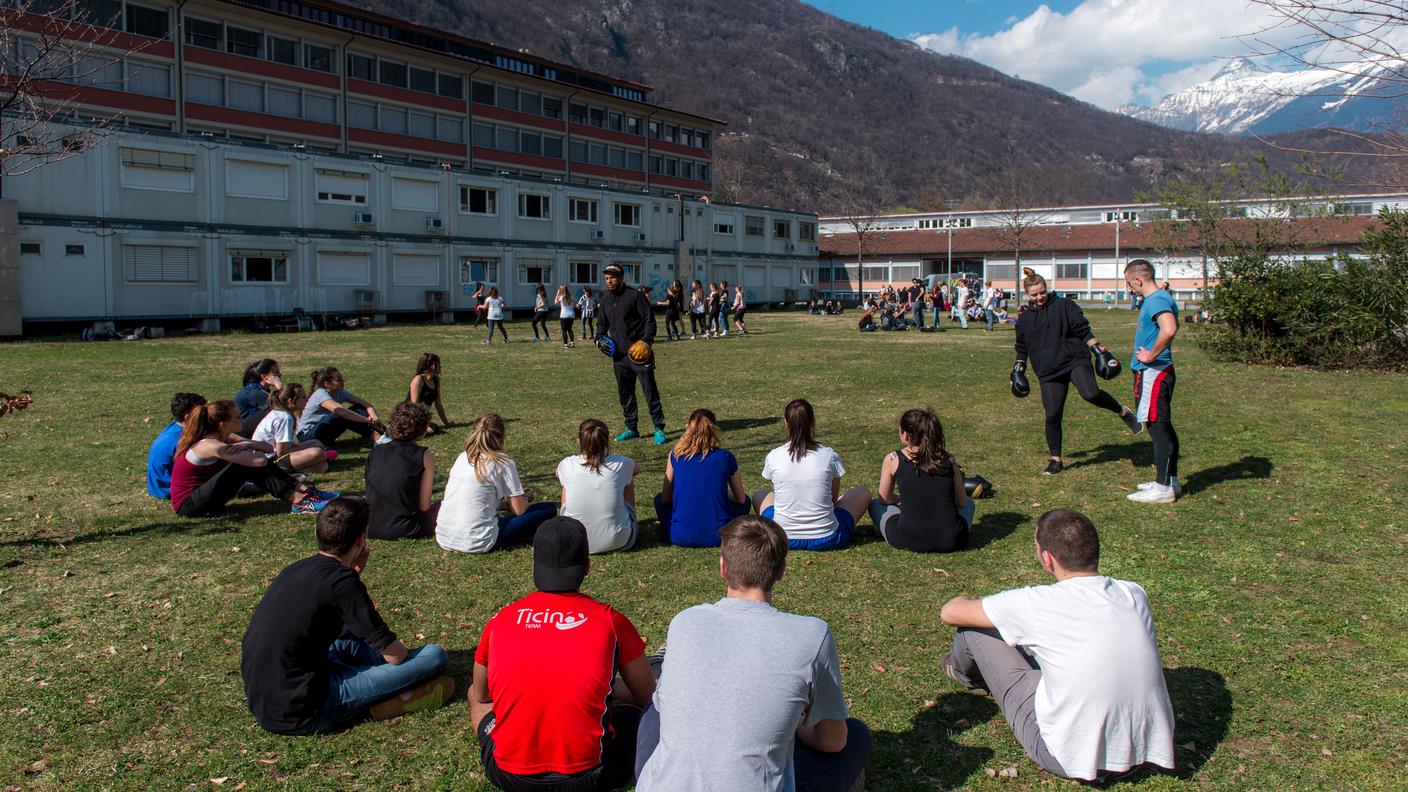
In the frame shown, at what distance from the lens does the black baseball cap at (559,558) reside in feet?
11.2

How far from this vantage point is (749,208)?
6125cm

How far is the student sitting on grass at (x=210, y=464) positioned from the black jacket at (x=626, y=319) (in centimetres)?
438

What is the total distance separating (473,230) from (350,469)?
115 feet

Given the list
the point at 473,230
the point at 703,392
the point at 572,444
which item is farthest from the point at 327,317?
the point at 572,444

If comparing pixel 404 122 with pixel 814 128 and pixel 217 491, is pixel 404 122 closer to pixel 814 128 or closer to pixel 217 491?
pixel 217 491

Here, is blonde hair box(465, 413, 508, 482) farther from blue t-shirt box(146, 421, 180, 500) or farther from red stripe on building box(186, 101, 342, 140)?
red stripe on building box(186, 101, 342, 140)

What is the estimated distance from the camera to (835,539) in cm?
662

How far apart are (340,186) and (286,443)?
31545mm

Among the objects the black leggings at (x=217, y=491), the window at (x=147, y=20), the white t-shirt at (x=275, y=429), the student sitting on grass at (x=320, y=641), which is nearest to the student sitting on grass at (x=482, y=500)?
the black leggings at (x=217, y=491)

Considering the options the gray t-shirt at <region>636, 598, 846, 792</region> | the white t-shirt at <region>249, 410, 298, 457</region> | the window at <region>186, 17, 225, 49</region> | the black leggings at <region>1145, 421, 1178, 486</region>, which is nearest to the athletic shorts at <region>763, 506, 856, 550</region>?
the black leggings at <region>1145, 421, 1178, 486</region>

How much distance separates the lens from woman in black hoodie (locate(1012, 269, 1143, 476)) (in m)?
8.95

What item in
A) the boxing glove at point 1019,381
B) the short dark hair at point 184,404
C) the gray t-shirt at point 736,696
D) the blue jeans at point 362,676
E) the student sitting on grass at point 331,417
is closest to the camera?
the gray t-shirt at point 736,696

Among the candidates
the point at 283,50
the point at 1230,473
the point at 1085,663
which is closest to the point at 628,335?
the point at 1230,473

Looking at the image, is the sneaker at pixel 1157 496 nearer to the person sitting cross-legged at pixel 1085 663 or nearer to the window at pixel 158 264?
A: the person sitting cross-legged at pixel 1085 663
